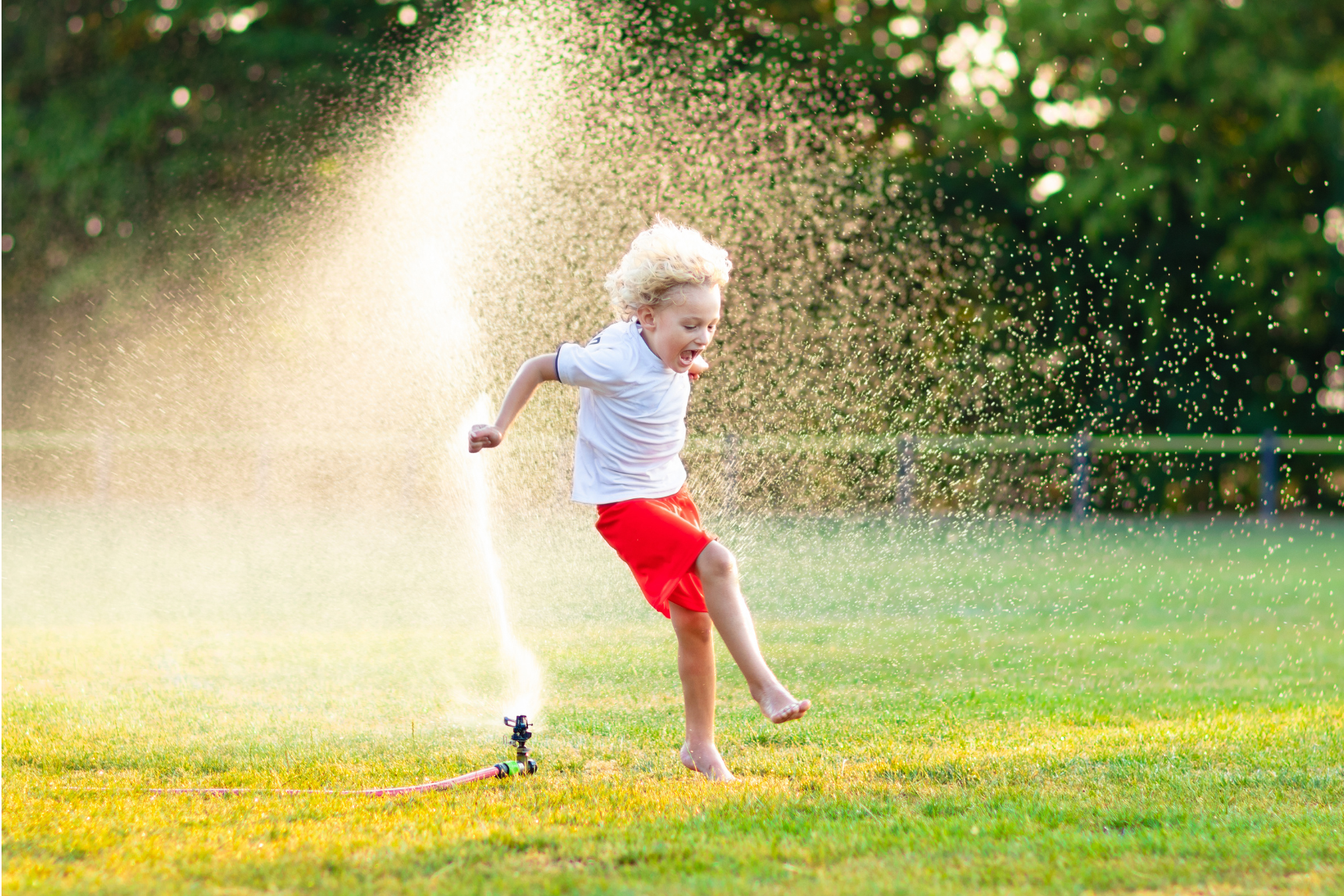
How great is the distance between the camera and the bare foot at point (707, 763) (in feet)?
12.4

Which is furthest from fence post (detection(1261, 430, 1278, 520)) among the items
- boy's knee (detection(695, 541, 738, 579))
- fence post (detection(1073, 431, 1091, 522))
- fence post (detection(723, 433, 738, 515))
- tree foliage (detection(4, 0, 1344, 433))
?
boy's knee (detection(695, 541, 738, 579))

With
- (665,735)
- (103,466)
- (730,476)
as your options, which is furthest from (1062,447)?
(665,735)

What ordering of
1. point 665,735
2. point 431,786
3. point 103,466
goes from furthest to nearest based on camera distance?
point 103,466 < point 665,735 < point 431,786

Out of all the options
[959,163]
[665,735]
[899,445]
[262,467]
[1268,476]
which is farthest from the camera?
[959,163]

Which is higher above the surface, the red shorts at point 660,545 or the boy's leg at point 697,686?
the red shorts at point 660,545

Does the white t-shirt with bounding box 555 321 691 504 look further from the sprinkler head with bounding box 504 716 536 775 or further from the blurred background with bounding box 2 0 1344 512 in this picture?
the blurred background with bounding box 2 0 1344 512

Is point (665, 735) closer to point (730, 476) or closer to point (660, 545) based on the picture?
Result: point (660, 545)

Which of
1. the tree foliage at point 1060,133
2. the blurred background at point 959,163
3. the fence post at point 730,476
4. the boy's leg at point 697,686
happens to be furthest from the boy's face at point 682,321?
the tree foliage at point 1060,133

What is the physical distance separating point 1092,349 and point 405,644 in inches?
550

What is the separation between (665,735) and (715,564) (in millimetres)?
873

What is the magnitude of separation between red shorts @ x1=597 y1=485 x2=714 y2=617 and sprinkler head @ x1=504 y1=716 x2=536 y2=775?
489 millimetres

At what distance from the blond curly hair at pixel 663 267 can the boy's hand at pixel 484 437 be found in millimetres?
559

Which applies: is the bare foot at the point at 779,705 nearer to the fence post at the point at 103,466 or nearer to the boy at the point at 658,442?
the boy at the point at 658,442

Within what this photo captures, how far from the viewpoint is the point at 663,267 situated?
386 centimetres
